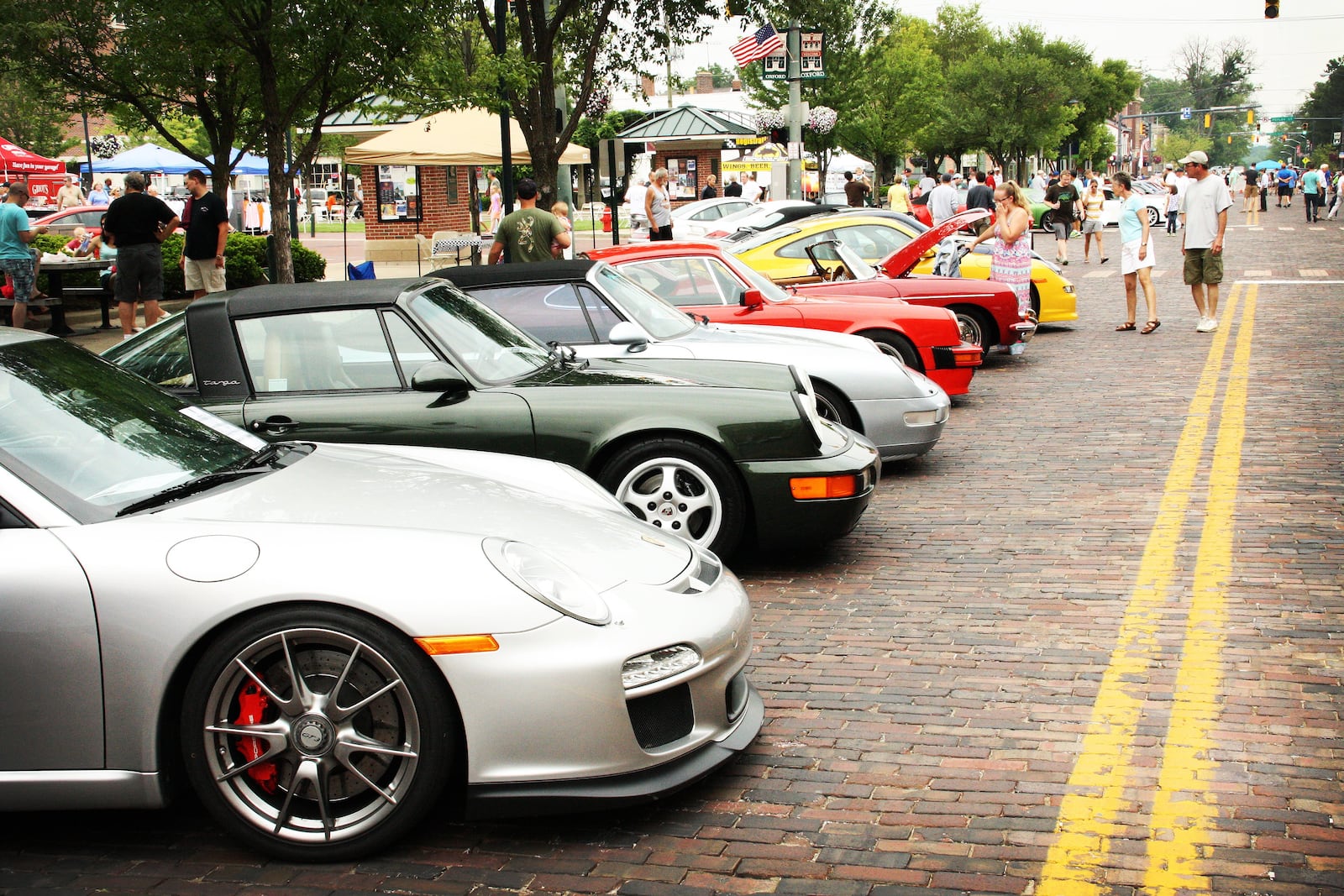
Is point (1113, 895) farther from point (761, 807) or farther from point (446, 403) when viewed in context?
point (446, 403)

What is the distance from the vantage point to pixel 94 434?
12.3 feet

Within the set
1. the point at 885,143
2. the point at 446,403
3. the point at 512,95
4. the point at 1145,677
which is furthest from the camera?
the point at 885,143

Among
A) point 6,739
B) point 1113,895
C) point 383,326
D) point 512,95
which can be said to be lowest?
point 1113,895

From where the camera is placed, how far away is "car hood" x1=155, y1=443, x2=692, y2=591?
3.51m

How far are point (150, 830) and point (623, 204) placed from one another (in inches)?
2015

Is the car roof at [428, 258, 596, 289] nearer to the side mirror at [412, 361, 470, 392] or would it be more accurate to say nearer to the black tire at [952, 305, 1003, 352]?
the side mirror at [412, 361, 470, 392]

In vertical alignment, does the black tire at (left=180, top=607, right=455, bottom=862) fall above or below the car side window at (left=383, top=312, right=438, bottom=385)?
below

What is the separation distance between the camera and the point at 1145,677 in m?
4.63

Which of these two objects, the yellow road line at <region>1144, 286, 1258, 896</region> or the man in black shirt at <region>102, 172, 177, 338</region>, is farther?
the man in black shirt at <region>102, 172, 177, 338</region>

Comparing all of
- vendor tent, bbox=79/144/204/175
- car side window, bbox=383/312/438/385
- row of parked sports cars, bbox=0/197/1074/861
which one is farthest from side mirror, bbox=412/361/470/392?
vendor tent, bbox=79/144/204/175

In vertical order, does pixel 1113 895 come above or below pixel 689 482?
below

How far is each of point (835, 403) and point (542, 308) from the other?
1840mm

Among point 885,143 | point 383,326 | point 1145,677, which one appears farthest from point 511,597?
point 885,143

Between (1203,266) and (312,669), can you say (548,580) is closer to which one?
(312,669)
